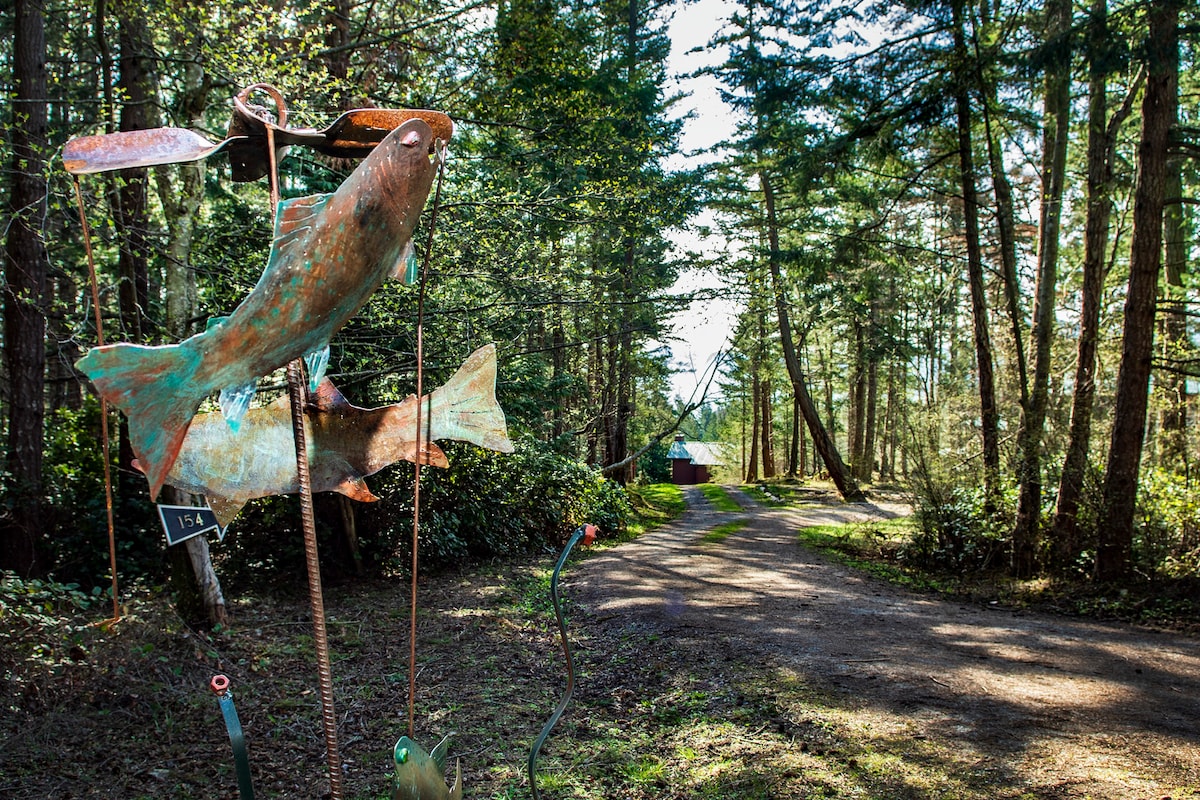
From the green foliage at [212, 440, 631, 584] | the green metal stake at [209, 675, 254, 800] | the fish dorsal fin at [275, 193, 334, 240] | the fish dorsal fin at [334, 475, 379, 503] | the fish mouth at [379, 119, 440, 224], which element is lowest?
the green foliage at [212, 440, 631, 584]

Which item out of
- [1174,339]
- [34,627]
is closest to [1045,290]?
[1174,339]

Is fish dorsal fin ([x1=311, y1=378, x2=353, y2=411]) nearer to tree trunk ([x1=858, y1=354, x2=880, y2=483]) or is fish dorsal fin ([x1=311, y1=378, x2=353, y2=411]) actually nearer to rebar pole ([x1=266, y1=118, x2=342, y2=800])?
rebar pole ([x1=266, y1=118, x2=342, y2=800])

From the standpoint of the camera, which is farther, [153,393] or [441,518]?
[441,518]

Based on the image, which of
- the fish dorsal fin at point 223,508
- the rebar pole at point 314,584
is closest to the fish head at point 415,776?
the rebar pole at point 314,584

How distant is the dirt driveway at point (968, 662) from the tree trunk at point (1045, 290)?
135 centimetres

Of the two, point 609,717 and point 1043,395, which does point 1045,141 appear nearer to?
point 1043,395

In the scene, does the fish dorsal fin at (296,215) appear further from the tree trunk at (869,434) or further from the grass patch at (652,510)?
the tree trunk at (869,434)

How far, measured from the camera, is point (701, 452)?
1806 inches

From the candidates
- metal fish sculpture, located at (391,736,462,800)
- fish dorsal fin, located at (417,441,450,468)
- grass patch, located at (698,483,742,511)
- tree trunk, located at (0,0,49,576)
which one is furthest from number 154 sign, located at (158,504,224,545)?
grass patch, located at (698,483,742,511)

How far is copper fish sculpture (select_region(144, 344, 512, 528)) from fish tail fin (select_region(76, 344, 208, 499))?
488mm

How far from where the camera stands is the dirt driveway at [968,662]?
3.59m

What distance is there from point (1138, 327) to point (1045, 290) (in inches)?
82.2

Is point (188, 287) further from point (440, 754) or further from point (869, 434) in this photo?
point (869, 434)

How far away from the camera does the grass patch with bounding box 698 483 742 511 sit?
20253mm
